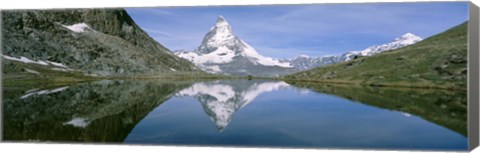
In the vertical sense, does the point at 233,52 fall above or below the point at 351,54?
above

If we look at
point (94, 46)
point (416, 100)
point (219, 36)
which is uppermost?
point (94, 46)

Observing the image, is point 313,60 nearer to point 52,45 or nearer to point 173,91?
point 173,91

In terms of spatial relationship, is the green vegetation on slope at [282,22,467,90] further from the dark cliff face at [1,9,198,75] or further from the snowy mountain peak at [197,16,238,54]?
the dark cliff face at [1,9,198,75]

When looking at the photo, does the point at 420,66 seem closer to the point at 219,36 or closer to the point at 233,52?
the point at 233,52

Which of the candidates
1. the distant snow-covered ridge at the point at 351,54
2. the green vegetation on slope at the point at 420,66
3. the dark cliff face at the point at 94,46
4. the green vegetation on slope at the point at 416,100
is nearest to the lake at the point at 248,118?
the green vegetation on slope at the point at 416,100

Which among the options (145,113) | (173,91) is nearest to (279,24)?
(145,113)

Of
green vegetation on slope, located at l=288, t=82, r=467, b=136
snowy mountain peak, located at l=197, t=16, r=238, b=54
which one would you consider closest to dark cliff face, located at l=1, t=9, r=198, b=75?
snowy mountain peak, located at l=197, t=16, r=238, b=54

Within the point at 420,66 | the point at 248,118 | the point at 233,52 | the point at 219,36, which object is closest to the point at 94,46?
the point at 233,52
